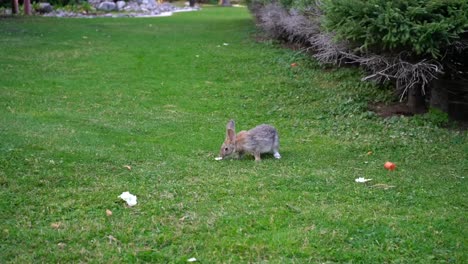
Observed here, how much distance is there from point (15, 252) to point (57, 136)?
4348 millimetres

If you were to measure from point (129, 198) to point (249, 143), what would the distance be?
2.54 m

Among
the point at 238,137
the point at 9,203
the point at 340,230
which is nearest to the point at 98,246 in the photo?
the point at 9,203

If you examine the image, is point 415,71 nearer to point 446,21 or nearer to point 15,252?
point 446,21

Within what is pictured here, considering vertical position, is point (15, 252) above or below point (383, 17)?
below

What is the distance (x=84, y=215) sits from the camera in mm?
6000

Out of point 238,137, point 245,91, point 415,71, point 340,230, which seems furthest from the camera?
point 245,91

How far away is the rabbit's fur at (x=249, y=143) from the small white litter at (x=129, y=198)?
2.30 meters

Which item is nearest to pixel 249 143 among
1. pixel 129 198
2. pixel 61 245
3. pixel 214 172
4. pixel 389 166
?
pixel 214 172

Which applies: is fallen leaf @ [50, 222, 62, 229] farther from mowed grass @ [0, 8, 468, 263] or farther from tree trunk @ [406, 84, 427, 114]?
tree trunk @ [406, 84, 427, 114]

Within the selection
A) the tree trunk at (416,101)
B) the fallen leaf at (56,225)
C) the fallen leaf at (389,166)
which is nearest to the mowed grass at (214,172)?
the fallen leaf at (56,225)

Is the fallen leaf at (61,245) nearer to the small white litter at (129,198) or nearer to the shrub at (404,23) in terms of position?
the small white litter at (129,198)

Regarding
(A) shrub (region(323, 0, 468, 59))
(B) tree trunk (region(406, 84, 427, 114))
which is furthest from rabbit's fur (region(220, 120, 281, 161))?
(B) tree trunk (region(406, 84, 427, 114))

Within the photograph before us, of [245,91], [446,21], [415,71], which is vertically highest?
[446,21]

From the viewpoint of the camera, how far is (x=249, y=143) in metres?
8.54
